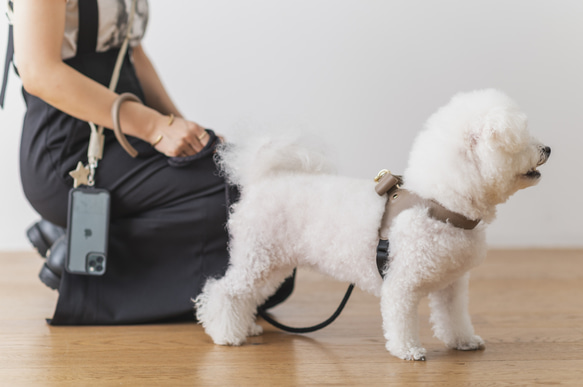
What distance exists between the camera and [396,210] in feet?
4.11

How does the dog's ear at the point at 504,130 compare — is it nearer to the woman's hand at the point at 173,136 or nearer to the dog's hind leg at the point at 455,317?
the dog's hind leg at the point at 455,317

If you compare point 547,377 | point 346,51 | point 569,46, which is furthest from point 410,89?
point 547,377

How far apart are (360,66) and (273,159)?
1514 millimetres

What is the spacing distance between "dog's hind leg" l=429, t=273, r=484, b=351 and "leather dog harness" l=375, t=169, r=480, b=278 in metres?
0.19

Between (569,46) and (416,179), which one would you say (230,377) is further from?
(569,46)

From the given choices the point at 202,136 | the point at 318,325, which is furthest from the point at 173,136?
the point at 318,325

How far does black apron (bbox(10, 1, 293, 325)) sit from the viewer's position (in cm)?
160

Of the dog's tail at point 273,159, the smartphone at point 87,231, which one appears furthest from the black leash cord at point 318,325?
the smartphone at point 87,231

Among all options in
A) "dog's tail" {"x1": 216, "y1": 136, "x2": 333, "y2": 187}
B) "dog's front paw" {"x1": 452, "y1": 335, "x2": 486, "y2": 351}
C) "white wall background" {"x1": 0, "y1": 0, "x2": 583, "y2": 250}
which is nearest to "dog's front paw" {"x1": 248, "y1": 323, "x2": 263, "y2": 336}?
"dog's tail" {"x1": 216, "y1": 136, "x2": 333, "y2": 187}

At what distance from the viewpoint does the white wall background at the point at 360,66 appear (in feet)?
8.88

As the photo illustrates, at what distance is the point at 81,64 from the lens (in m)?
1.60

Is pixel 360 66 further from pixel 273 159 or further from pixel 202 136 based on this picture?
pixel 273 159

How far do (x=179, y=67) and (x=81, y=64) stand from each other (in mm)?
1151

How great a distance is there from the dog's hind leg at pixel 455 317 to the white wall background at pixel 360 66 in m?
1.39
